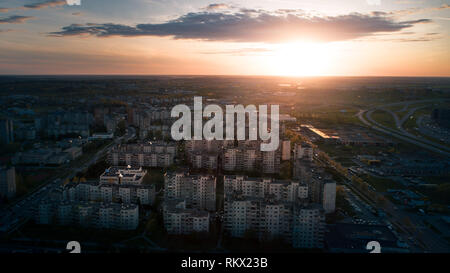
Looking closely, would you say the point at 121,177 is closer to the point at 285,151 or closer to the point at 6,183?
the point at 6,183

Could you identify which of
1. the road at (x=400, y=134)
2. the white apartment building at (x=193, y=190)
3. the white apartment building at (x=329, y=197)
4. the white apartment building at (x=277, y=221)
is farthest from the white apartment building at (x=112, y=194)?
the road at (x=400, y=134)

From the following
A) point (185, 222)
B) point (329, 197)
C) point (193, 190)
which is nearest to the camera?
point (185, 222)

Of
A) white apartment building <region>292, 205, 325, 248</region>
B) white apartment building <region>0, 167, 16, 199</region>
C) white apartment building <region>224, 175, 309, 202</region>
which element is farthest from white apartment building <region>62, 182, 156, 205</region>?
white apartment building <region>292, 205, 325, 248</region>

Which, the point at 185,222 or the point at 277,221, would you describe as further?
the point at 185,222

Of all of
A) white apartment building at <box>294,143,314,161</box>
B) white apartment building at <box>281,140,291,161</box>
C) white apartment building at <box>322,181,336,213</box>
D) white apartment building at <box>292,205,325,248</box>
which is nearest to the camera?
white apartment building at <box>292,205,325,248</box>

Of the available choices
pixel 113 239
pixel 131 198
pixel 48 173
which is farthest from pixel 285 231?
pixel 48 173

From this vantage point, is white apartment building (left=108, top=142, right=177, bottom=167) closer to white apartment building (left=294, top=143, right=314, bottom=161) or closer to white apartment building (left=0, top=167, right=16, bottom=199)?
white apartment building (left=0, top=167, right=16, bottom=199)

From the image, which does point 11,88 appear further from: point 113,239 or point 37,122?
point 113,239

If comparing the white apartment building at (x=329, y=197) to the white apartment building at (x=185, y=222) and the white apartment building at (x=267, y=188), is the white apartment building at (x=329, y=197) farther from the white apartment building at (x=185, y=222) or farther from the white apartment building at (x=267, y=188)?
the white apartment building at (x=185, y=222)

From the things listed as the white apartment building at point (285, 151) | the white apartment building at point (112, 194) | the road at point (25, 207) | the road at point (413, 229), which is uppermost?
the white apartment building at point (285, 151)

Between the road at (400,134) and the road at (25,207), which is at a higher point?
the road at (400,134)

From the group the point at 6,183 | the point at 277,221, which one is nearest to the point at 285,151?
the point at 277,221

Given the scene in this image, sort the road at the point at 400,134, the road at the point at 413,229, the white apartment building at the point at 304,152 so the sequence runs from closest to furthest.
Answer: the road at the point at 413,229 < the white apartment building at the point at 304,152 < the road at the point at 400,134
